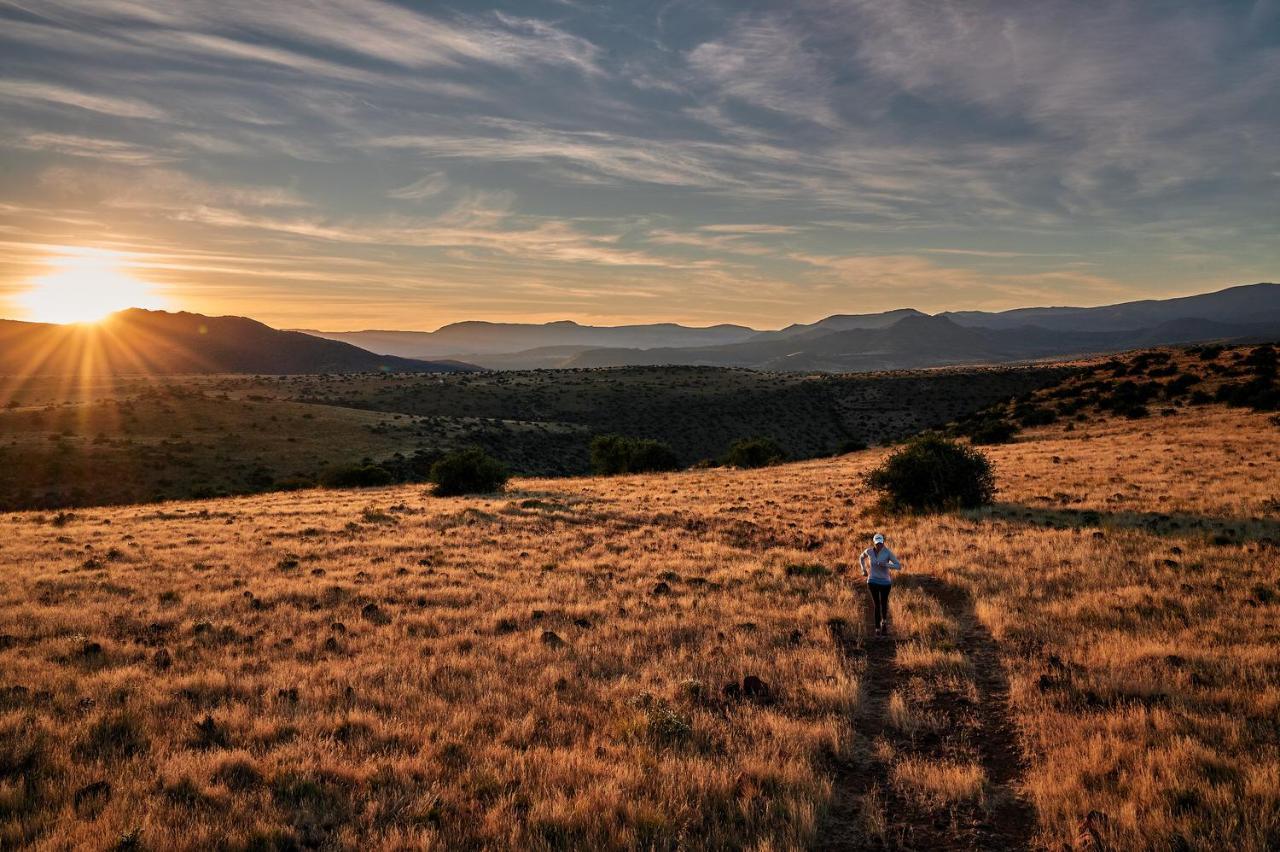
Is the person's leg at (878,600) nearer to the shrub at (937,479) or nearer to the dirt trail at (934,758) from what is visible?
the dirt trail at (934,758)

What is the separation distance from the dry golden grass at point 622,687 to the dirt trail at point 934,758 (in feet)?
0.20

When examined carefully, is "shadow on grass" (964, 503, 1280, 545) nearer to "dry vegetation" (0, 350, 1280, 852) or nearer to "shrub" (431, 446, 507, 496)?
"dry vegetation" (0, 350, 1280, 852)

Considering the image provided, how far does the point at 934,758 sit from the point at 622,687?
12.6 ft

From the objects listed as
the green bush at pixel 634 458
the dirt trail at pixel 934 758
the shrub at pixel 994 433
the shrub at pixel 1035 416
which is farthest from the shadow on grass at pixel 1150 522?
the green bush at pixel 634 458

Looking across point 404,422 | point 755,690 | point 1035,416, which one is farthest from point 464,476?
point 1035,416

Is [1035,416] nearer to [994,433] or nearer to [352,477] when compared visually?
[994,433]

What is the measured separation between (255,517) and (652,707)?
910 inches

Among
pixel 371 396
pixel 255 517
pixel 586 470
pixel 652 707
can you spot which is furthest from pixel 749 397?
pixel 652 707

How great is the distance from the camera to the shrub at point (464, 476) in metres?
35.1

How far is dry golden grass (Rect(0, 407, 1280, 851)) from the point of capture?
232 inches

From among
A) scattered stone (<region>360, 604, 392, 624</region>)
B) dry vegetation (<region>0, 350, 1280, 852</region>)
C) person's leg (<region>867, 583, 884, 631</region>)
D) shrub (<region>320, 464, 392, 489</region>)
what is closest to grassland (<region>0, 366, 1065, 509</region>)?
shrub (<region>320, 464, 392, 489</region>)

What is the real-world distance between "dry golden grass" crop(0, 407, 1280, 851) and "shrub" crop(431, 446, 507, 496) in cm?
1533

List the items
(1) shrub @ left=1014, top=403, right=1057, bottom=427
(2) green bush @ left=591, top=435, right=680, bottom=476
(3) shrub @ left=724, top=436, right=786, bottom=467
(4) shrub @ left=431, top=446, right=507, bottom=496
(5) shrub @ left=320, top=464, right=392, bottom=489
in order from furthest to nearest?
(2) green bush @ left=591, top=435, right=680, bottom=476 → (3) shrub @ left=724, top=436, right=786, bottom=467 → (1) shrub @ left=1014, top=403, right=1057, bottom=427 → (5) shrub @ left=320, top=464, right=392, bottom=489 → (4) shrub @ left=431, top=446, right=507, bottom=496

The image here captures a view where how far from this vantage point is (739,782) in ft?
21.2
